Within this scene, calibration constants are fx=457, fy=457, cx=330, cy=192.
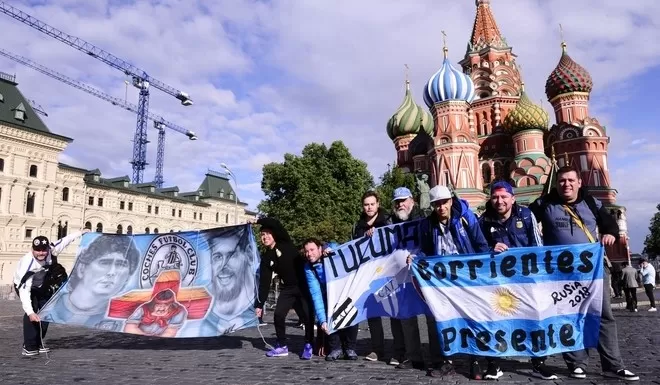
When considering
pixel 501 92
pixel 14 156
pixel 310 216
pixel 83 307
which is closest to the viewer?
pixel 83 307

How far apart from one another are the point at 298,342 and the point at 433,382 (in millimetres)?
4304

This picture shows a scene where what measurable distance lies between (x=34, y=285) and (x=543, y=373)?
7957mm

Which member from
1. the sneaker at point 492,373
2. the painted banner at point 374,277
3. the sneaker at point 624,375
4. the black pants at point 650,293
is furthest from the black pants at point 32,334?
the black pants at point 650,293

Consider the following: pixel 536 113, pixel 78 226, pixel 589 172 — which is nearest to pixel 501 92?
pixel 536 113

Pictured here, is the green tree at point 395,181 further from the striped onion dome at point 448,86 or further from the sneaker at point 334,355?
the sneaker at point 334,355

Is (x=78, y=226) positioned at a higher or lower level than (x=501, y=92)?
lower

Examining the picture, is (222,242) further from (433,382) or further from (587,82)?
(587,82)

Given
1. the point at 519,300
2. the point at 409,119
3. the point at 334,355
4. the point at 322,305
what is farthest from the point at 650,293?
the point at 409,119

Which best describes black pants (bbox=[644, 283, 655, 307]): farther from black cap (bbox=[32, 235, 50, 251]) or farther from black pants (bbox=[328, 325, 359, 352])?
black cap (bbox=[32, 235, 50, 251])

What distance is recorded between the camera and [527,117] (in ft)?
152

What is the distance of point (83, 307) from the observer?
8094mm

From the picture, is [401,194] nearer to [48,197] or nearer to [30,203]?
[30,203]

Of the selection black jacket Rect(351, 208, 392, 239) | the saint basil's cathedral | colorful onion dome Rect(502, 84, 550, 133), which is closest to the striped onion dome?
the saint basil's cathedral

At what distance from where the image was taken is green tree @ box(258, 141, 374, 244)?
32250mm
